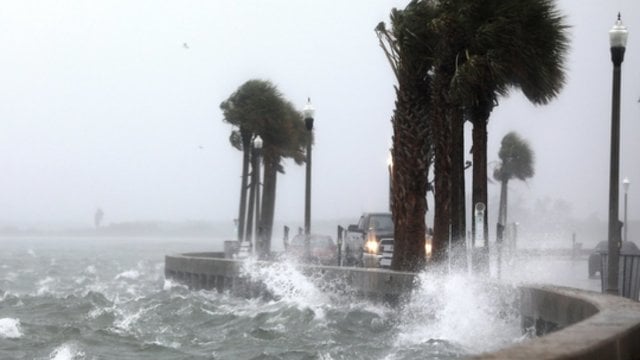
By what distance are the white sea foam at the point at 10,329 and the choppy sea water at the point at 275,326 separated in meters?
0.02

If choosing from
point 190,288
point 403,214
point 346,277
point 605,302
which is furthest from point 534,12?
point 190,288

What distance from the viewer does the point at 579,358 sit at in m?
7.38

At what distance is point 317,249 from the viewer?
39688 millimetres

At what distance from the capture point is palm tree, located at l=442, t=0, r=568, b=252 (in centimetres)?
2341

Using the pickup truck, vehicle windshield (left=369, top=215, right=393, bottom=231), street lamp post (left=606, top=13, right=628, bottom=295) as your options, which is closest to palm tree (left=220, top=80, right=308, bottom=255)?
the pickup truck

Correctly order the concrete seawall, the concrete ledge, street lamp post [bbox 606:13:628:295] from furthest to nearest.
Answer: street lamp post [bbox 606:13:628:295] < the concrete seawall < the concrete ledge

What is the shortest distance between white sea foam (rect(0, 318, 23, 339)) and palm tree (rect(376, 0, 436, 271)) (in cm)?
992

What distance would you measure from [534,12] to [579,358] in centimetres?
1715

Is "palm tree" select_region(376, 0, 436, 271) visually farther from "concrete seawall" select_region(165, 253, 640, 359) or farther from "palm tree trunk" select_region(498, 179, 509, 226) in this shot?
"palm tree trunk" select_region(498, 179, 509, 226)

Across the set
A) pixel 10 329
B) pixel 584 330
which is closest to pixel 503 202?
pixel 10 329

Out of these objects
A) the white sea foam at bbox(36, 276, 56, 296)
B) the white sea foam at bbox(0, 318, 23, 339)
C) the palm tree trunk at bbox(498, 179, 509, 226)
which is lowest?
the white sea foam at bbox(36, 276, 56, 296)

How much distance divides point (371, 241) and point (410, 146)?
703 centimetres

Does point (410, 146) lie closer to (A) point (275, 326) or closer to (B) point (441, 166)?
(B) point (441, 166)

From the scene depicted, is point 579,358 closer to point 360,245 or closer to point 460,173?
point 460,173
